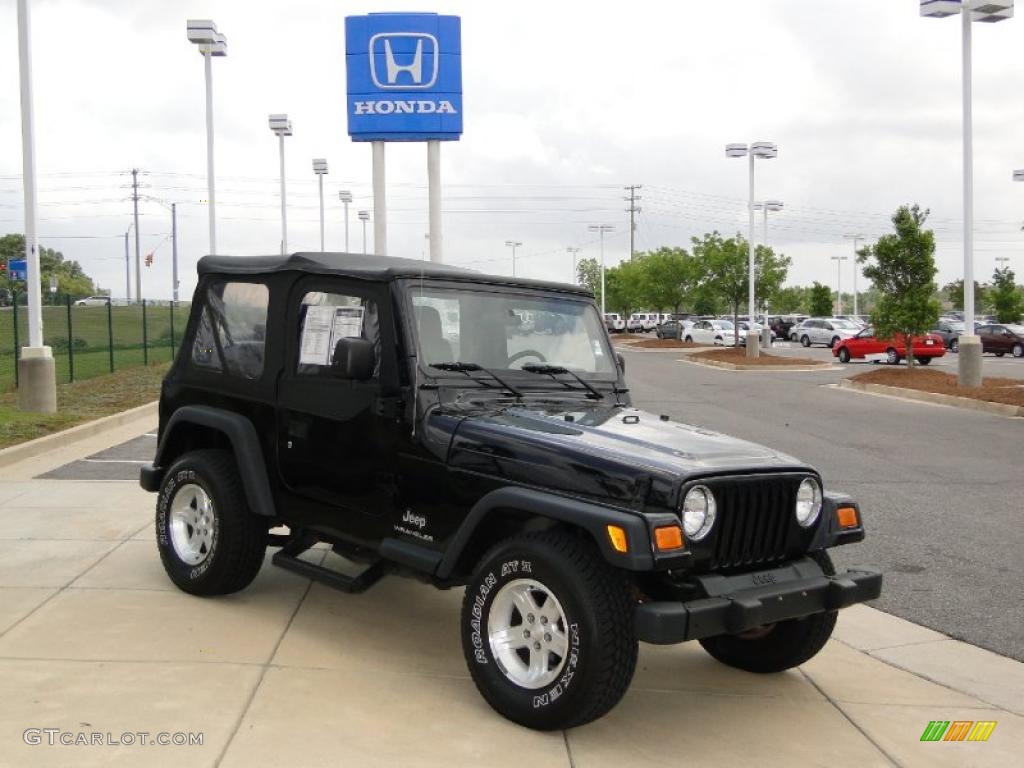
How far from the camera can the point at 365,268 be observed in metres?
5.39

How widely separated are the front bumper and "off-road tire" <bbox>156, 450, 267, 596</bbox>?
2667 millimetres

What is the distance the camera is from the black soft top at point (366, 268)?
5.23 metres

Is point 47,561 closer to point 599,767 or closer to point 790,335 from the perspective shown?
point 599,767

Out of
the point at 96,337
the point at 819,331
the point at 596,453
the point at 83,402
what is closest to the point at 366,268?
the point at 596,453

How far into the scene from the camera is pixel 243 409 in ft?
19.2

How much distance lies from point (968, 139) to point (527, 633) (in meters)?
22.3

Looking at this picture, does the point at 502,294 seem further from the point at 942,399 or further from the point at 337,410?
the point at 942,399

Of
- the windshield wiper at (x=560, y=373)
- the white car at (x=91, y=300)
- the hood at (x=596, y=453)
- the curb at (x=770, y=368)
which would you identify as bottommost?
the curb at (x=770, y=368)

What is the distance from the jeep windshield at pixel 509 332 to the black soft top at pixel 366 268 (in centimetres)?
7

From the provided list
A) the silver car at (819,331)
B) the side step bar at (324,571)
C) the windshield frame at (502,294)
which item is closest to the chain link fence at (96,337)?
the side step bar at (324,571)

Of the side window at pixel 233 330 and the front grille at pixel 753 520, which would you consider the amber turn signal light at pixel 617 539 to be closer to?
the front grille at pixel 753 520

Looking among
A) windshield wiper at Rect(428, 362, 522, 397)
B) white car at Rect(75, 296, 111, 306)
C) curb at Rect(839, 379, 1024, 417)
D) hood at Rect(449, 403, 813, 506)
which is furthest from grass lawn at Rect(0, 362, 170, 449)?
curb at Rect(839, 379, 1024, 417)

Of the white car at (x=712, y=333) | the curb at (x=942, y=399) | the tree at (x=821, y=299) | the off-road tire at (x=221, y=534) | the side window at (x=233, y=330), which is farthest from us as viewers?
the tree at (x=821, y=299)

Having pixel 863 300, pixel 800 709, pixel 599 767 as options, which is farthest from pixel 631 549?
pixel 863 300
